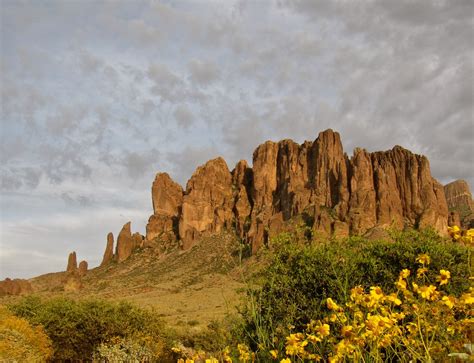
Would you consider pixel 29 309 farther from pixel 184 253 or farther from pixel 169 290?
pixel 184 253

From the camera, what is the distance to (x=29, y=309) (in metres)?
32.2

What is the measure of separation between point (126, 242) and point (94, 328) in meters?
124

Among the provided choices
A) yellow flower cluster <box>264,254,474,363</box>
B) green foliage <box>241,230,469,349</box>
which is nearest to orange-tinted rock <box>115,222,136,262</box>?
green foliage <box>241,230,469,349</box>

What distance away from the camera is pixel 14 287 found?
11044 centimetres

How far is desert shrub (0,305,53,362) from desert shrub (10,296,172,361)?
1.82 metres

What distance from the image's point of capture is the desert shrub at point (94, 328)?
Result: 28.1 meters

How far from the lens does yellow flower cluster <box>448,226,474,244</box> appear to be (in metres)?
4.92

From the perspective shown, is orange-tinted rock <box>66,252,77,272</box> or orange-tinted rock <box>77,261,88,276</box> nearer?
orange-tinted rock <box>77,261,88,276</box>

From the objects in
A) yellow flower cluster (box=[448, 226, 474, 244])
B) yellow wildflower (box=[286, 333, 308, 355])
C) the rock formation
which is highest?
the rock formation

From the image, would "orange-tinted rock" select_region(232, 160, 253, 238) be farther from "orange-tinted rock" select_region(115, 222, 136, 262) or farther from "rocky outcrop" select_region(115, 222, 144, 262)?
"orange-tinted rock" select_region(115, 222, 136, 262)

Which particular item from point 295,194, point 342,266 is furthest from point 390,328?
point 295,194

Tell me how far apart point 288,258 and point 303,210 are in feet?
350

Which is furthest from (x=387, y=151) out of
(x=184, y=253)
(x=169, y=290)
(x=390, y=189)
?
(x=169, y=290)

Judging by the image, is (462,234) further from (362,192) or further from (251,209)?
(251,209)
